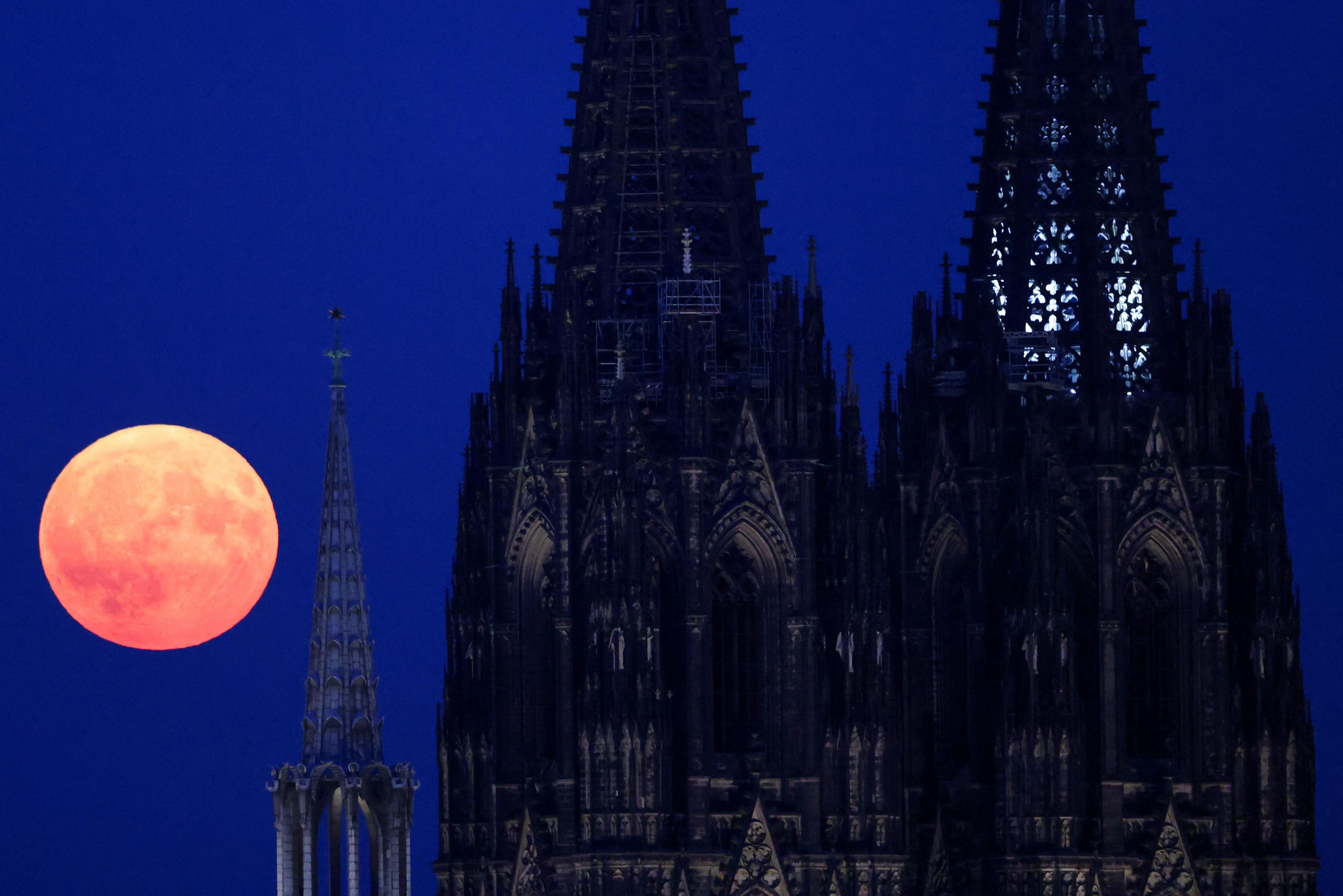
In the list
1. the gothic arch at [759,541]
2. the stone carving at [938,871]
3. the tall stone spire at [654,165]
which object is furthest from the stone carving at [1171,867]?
the tall stone spire at [654,165]

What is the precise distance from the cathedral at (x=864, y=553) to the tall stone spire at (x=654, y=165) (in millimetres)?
108

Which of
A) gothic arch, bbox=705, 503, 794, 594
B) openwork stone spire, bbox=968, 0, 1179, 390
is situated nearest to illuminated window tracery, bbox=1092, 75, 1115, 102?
openwork stone spire, bbox=968, 0, 1179, 390

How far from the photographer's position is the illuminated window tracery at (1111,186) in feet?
325

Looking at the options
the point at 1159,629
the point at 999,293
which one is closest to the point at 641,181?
the point at 999,293

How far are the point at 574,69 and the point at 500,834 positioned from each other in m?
19.3

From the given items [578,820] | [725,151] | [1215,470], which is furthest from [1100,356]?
[578,820]

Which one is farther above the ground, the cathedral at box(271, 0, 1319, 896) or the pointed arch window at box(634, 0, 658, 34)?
the pointed arch window at box(634, 0, 658, 34)

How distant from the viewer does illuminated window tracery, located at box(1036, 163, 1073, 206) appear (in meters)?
99.2

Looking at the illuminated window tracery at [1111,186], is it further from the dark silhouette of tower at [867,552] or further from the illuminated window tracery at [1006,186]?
the illuminated window tracery at [1006,186]

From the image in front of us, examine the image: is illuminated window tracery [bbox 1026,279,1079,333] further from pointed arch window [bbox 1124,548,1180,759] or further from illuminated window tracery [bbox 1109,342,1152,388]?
pointed arch window [bbox 1124,548,1180,759]

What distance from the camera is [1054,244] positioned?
99312mm

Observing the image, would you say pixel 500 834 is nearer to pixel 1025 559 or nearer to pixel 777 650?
pixel 777 650

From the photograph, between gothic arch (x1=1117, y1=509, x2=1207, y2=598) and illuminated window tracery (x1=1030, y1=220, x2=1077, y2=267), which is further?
illuminated window tracery (x1=1030, y1=220, x2=1077, y2=267)

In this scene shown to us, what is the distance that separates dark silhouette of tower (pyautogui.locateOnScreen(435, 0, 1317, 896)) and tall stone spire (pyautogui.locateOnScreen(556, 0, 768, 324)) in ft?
0.33
